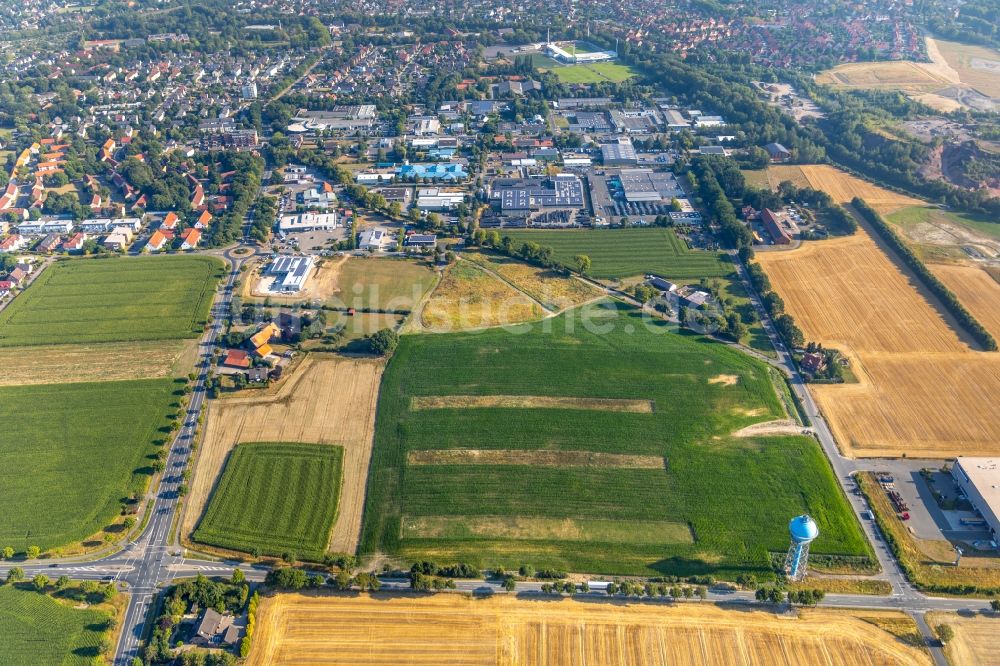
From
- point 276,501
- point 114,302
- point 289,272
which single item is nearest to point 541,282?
point 289,272

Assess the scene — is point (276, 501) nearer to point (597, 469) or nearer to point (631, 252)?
point (597, 469)

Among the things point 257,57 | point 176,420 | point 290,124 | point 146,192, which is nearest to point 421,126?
point 290,124

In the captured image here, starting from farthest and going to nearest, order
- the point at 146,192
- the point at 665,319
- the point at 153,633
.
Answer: the point at 146,192
the point at 665,319
the point at 153,633

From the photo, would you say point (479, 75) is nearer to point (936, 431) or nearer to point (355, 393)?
point (355, 393)

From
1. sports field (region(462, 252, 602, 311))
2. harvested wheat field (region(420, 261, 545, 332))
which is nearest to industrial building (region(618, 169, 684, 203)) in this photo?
sports field (region(462, 252, 602, 311))

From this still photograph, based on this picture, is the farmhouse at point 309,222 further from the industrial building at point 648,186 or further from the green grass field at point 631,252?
the industrial building at point 648,186

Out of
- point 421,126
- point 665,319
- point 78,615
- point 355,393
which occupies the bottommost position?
point 78,615
